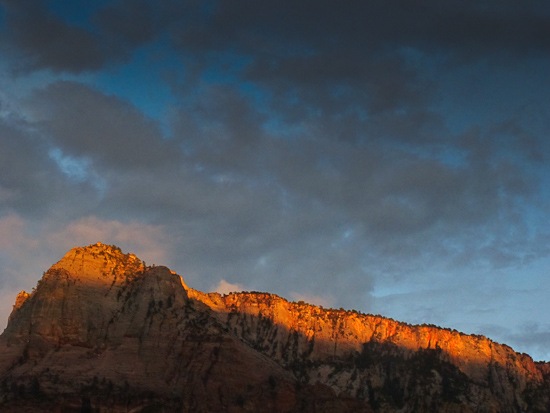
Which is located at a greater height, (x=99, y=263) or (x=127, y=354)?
(x=99, y=263)

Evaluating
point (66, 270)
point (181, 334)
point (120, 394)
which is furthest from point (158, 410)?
point (66, 270)

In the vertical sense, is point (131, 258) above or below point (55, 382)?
above

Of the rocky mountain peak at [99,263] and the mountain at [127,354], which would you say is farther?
the rocky mountain peak at [99,263]

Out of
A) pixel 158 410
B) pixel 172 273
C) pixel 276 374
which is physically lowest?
pixel 158 410

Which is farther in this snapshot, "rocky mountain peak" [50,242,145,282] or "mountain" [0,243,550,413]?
"rocky mountain peak" [50,242,145,282]

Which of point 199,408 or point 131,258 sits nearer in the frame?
point 199,408

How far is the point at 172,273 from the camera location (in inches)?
7505

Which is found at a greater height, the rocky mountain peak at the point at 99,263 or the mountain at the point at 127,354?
the rocky mountain peak at the point at 99,263

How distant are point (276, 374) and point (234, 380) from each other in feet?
27.5

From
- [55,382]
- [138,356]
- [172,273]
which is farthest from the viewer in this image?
[172,273]

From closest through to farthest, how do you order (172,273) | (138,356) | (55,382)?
(55,382) < (138,356) < (172,273)

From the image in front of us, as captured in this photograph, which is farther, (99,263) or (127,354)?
(99,263)

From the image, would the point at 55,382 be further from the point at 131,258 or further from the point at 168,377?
the point at 131,258

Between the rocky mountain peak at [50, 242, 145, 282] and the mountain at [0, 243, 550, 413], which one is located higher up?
the rocky mountain peak at [50, 242, 145, 282]
